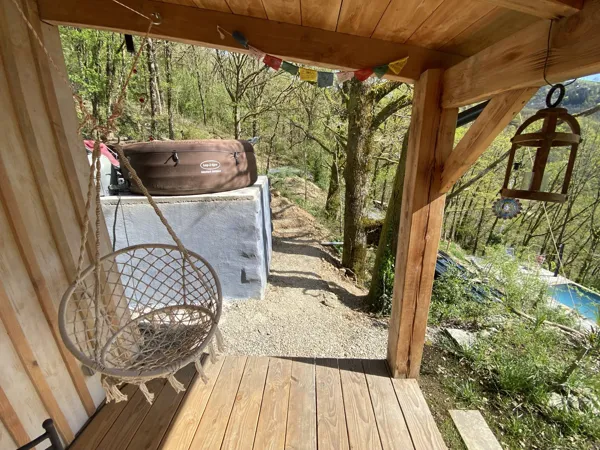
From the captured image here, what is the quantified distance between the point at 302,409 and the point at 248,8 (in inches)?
78.1

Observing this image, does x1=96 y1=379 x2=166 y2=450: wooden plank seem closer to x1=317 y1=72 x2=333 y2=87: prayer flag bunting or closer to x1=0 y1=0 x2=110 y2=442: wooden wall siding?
x1=0 y1=0 x2=110 y2=442: wooden wall siding

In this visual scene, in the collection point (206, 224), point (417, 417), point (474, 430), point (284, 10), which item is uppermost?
point (284, 10)

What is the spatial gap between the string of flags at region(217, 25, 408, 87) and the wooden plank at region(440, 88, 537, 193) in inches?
17.7

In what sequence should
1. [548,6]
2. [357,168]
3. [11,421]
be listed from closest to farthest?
1. [548,6]
2. [11,421]
3. [357,168]

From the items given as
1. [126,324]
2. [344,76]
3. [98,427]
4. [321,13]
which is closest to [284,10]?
[321,13]

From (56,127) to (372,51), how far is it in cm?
152

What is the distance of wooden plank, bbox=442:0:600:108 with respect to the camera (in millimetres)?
718

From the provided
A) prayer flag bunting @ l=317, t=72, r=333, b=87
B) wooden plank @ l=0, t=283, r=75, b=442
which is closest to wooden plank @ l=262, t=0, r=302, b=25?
prayer flag bunting @ l=317, t=72, r=333, b=87

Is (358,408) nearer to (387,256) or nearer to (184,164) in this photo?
(387,256)

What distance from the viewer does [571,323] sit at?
9.61 feet

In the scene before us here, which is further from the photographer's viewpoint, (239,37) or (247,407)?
(247,407)

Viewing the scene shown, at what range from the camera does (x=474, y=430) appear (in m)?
1.84

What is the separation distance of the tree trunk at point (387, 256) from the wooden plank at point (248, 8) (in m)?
2.22

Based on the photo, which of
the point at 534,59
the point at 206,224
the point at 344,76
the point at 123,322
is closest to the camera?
the point at 534,59
